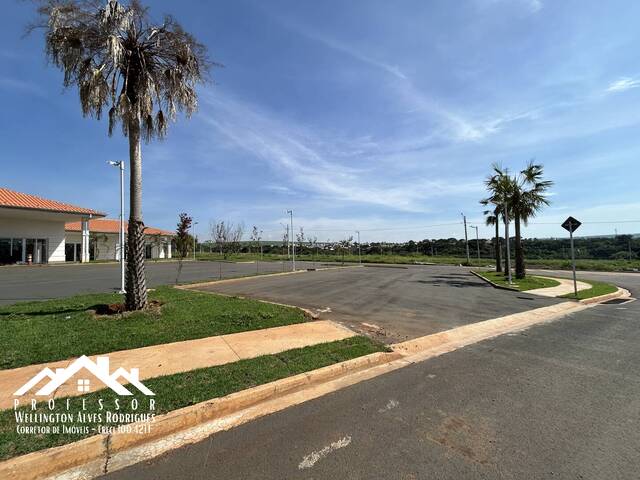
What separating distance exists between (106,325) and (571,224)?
18.4 meters

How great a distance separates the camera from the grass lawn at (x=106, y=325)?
233 inches

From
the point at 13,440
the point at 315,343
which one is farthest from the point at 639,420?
the point at 13,440

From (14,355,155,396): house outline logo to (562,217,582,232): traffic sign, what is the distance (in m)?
18.0

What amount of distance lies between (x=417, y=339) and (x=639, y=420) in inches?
153

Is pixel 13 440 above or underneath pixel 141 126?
underneath

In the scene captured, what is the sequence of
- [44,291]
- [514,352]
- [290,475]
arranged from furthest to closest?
[44,291]
[514,352]
[290,475]

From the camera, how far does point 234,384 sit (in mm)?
4652

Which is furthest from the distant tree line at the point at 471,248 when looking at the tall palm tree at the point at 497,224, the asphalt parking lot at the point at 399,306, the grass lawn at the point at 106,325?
the grass lawn at the point at 106,325

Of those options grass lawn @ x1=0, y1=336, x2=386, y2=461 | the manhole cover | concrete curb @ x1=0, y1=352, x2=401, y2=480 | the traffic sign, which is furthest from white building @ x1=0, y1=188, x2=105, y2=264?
the manhole cover

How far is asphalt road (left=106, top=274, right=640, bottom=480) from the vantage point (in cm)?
306

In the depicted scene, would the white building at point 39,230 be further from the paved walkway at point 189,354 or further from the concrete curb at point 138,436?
the concrete curb at point 138,436

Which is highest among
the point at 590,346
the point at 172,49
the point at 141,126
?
the point at 172,49

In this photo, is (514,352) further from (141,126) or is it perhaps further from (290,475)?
(141,126)

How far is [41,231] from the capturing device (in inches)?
1316
